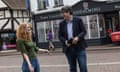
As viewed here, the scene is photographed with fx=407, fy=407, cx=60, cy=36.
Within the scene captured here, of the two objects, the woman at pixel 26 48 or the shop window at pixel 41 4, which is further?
the shop window at pixel 41 4

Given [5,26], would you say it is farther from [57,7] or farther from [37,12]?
[57,7]

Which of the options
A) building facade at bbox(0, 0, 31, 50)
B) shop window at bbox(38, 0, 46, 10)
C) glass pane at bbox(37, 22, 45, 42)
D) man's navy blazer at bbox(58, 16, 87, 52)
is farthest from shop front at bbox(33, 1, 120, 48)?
man's navy blazer at bbox(58, 16, 87, 52)

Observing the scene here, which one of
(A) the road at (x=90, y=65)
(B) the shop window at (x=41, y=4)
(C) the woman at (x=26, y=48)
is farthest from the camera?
(B) the shop window at (x=41, y=4)

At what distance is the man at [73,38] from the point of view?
8.74m

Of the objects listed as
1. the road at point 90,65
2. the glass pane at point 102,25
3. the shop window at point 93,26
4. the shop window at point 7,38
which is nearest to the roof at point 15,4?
the shop window at point 7,38

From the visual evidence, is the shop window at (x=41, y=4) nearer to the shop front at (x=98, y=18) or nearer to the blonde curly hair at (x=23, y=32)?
the shop front at (x=98, y=18)

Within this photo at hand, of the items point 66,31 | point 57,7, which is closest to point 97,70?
point 66,31

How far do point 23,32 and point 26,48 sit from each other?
1.26 feet

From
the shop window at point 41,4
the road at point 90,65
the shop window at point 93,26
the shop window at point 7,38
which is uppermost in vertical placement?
the shop window at point 41,4

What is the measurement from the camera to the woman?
26.5 ft

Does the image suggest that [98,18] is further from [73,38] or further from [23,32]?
[23,32]

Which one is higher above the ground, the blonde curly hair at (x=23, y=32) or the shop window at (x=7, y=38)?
the blonde curly hair at (x=23, y=32)

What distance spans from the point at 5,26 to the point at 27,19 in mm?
2632

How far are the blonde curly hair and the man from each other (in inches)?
37.4
